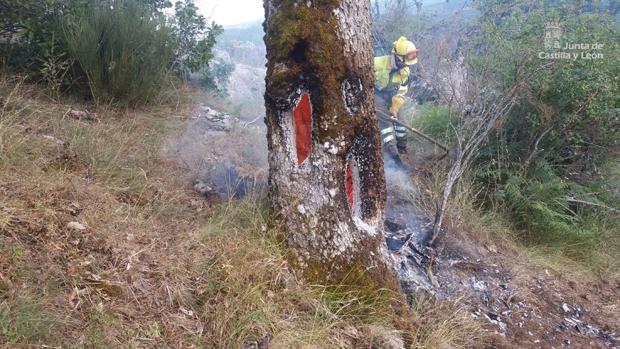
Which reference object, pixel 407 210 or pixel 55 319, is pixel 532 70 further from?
pixel 55 319

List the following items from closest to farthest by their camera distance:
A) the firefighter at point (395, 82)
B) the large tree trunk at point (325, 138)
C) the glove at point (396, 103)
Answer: the large tree trunk at point (325, 138)
the firefighter at point (395, 82)
the glove at point (396, 103)

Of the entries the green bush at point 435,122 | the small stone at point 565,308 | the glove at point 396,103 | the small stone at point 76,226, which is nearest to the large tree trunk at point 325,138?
the small stone at point 76,226

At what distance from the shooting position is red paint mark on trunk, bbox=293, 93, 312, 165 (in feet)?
7.54

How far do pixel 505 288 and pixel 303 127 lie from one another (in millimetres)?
2079

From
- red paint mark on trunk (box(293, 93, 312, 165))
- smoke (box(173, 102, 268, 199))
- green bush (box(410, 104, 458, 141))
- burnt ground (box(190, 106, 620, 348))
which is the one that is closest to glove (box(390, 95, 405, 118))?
green bush (box(410, 104, 458, 141))

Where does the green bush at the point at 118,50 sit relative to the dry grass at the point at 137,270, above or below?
above

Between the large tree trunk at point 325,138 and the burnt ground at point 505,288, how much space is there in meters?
0.76

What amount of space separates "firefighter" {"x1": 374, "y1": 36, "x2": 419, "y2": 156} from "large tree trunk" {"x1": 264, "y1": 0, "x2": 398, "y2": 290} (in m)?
2.87

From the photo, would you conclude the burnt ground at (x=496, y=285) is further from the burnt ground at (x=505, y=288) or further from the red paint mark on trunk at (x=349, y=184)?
the red paint mark on trunk at (x=349, y=184)

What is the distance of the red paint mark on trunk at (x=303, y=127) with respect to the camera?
2299mm

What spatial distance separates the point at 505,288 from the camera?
10.5 ft

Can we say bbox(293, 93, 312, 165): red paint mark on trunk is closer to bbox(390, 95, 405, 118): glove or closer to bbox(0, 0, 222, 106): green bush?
bbox(0, 0, 222, 106): green bush

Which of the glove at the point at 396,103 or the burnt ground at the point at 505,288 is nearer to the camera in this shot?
the burnt ground at the point at 505,288

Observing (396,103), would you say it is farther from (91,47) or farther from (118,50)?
(91,47)
